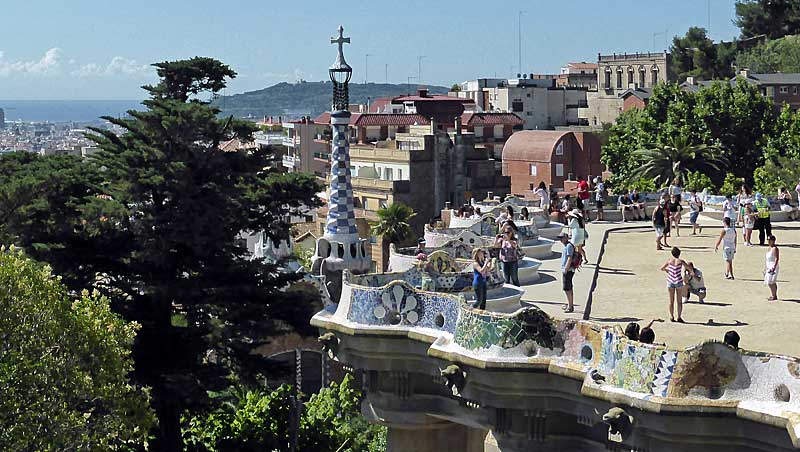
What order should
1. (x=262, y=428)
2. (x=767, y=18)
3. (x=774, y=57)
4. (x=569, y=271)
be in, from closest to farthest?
(x=569, y=271) < (x=262, y=428) < (x=774, y=57) < (x=767, y=18)

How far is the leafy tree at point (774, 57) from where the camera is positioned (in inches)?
4227

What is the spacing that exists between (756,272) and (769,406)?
11.6m

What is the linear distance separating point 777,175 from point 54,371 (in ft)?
142

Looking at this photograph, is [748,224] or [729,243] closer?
[729,243]

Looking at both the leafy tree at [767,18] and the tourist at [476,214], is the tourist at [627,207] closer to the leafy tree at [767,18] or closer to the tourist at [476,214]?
the tourist at [476,214]

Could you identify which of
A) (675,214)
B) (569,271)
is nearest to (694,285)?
(569,271)

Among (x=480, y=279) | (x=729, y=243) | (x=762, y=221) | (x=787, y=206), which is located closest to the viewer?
(x=480, y=279)

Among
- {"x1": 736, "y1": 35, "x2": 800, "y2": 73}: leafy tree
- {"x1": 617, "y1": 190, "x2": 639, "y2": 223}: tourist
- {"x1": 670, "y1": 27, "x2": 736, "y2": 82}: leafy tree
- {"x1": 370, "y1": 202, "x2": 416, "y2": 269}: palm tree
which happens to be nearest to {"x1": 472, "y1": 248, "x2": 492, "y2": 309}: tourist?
{"x1": 617, "y1": 190, "x2": 639, "y2": 223}: tourist

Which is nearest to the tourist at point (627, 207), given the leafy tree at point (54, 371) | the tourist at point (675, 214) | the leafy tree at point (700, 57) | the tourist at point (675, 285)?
the tourist at point (675, 214)

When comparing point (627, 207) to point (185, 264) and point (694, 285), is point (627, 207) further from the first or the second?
point (694, 285)

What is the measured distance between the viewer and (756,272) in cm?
2394

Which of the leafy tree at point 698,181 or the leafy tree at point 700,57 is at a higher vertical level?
the leafy tree at point 700,57

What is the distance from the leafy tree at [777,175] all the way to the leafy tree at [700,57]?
59.7 m

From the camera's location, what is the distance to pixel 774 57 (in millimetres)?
109125
